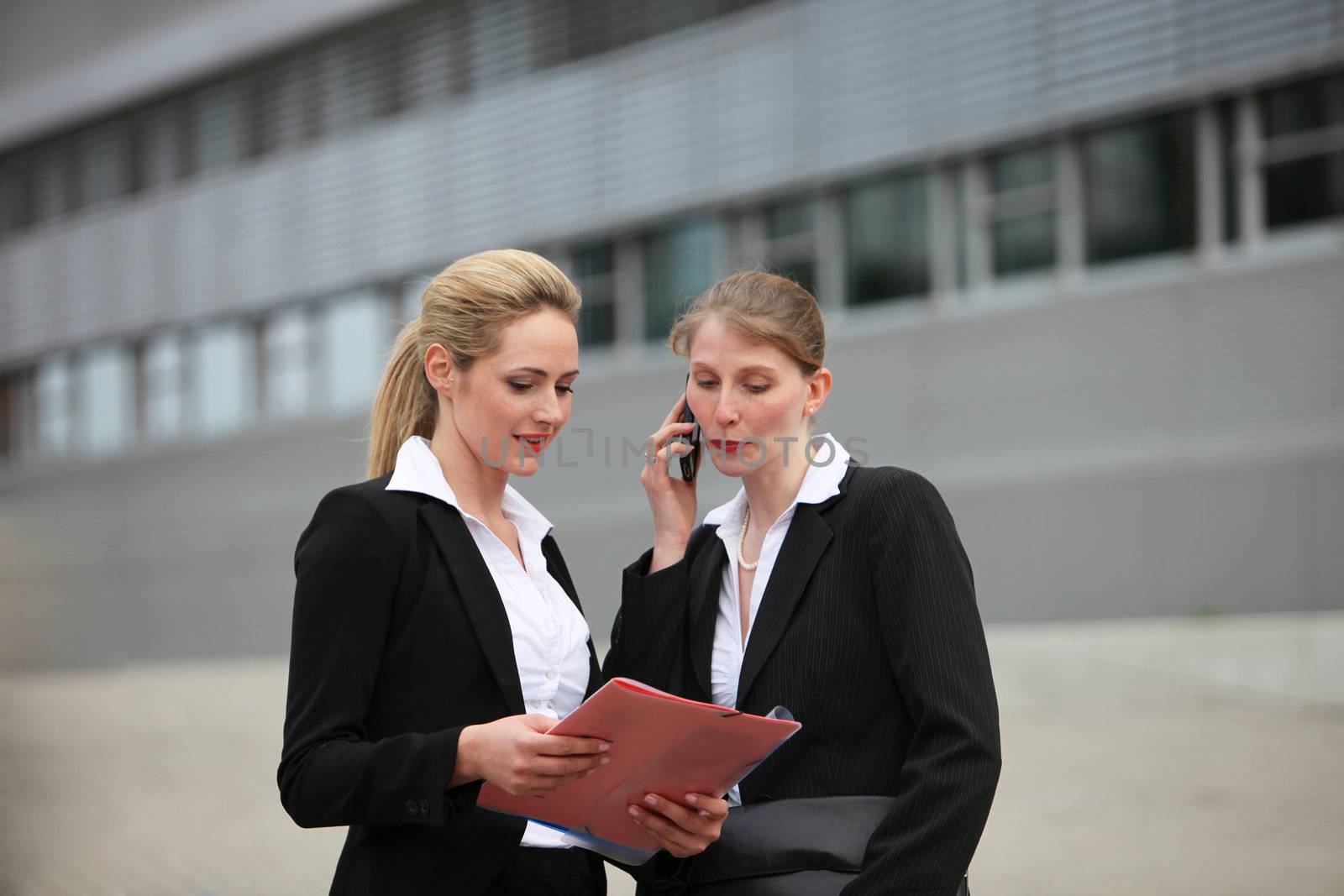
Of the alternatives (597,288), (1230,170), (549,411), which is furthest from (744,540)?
(597,288)

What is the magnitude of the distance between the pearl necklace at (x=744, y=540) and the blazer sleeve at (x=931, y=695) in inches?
11.7

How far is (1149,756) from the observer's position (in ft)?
29.3

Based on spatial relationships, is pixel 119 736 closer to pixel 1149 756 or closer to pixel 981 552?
pixel 981 552

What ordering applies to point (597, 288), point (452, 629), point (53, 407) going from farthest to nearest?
point (53, 407)
point (597, 288)
point (452, 629)

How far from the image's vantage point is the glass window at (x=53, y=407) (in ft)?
72.5

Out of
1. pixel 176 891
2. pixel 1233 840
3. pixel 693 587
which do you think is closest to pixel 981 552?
pixel 1233 840

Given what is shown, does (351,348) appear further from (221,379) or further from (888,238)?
(888,238)

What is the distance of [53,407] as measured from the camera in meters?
22.4

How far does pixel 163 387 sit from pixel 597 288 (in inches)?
309

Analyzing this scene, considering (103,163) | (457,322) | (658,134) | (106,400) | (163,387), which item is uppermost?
(103,163)

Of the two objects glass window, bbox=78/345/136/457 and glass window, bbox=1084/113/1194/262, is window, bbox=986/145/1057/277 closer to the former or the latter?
glass window, bbox=1084/113/1194/262

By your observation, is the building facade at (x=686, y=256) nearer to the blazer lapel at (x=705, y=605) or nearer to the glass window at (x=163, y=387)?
the glass window at (x=163, y=387)

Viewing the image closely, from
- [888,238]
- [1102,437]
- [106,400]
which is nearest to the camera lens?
[1102,437]

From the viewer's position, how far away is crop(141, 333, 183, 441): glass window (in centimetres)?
2055
